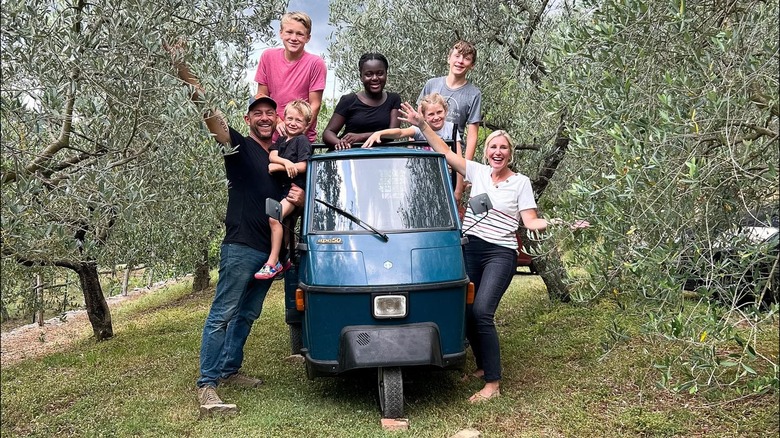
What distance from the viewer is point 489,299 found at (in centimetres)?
566

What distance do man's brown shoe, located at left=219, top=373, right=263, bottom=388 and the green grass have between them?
131 mm

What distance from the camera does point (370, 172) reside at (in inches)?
226

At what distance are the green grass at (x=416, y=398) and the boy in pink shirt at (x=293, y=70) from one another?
2.50 meters

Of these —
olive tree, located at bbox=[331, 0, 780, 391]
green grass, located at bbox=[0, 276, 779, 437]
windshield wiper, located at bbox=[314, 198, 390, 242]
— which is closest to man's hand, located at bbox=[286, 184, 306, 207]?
windshield wiper, located at bbox=[314, 198, 390, 242]

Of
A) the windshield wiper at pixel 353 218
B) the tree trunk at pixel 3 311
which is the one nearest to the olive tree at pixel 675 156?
the windshield wiper at pixel 353 218

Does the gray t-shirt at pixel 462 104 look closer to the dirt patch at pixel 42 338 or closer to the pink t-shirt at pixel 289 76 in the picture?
the pink t-shirt at pixel 289 76

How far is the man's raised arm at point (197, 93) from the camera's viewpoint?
4.61 meters

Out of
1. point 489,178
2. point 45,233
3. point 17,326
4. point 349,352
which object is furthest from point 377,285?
point 17,326

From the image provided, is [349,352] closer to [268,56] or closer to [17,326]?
[268,56]

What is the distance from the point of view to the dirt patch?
11453 millimetres

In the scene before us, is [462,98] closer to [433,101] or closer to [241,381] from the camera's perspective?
[433,101]

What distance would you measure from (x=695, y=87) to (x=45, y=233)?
3.73 m

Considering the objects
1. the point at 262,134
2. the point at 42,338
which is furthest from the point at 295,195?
the point at 42,338

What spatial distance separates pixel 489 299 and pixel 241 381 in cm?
252
